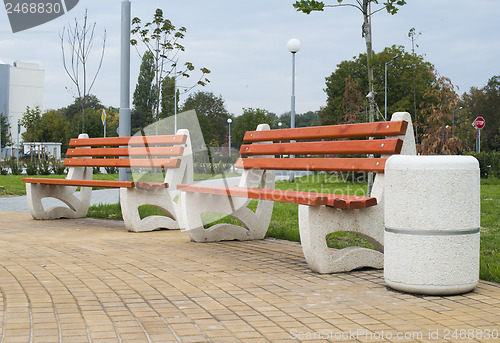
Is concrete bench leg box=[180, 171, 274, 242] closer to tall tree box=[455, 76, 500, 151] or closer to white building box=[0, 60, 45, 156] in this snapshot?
tall tree box=[455, 76, 500, 151]

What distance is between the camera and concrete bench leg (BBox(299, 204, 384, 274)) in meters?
4.71

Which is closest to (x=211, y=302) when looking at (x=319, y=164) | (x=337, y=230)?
(x=337, y=230)

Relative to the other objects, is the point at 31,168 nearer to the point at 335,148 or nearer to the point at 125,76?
the point at 125,76

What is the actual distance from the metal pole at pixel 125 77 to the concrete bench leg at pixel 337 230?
17.4 ft

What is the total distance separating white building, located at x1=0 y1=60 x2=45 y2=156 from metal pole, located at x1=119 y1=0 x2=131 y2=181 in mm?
81795

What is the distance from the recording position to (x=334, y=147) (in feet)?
17.7

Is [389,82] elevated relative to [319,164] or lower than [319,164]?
elevated

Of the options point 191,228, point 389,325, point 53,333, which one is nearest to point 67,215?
point 191,228

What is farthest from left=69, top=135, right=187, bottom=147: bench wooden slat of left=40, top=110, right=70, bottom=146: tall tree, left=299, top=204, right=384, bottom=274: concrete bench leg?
left=40, top=110, right=70, bottom=146: tall tree

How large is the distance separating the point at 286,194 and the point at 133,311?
1753 mm

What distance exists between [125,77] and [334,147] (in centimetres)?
525

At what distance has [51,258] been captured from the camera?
5598 mm

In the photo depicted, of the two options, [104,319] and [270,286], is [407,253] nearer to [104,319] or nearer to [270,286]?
[270,286]

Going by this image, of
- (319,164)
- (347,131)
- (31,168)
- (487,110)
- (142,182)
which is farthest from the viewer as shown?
(487,110)
